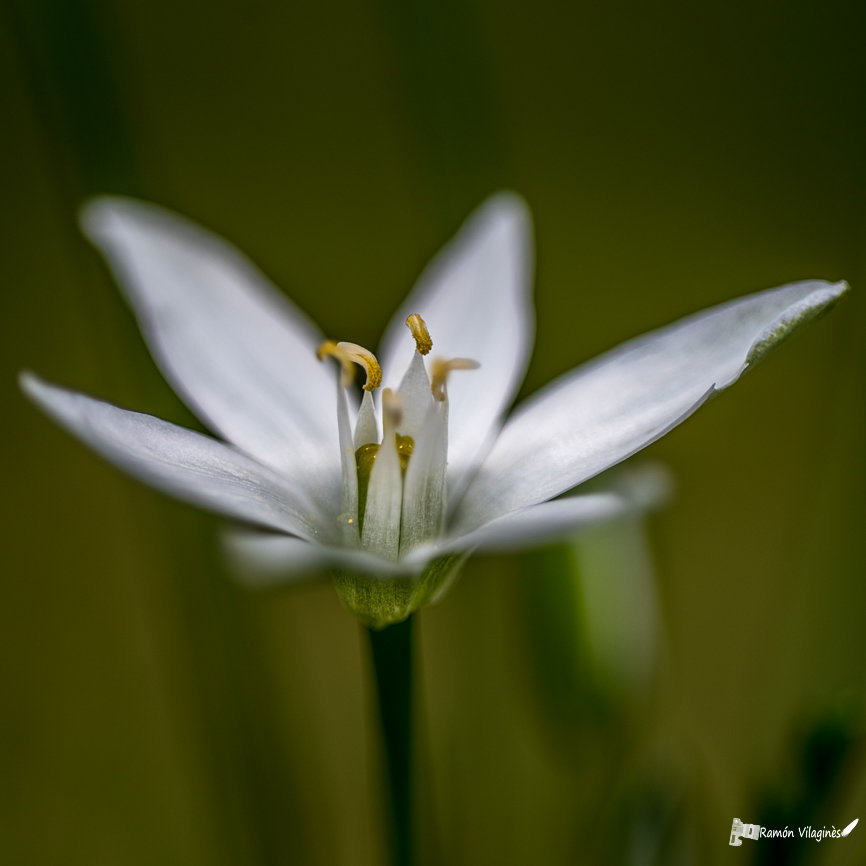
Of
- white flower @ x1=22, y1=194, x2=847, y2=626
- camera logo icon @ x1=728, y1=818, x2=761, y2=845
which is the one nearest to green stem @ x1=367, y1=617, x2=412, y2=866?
white flower @ x1=22, y1=194, x2=847, y2=626

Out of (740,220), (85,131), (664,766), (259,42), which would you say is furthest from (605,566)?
(259,42)

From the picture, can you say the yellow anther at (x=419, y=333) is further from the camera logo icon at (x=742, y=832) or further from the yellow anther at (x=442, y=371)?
the camera logo icon at (x=742, y=832)

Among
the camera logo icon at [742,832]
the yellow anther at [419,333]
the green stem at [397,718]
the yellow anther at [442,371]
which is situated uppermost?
the yellow anther at [419,333]

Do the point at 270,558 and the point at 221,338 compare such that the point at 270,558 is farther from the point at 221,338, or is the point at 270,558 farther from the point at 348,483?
the point at 221,338

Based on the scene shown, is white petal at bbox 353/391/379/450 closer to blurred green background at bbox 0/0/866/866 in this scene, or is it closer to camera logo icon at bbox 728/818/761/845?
blurred green background at bbox 0/0/866/866

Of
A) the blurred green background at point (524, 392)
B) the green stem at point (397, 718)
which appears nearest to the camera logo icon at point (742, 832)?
the blurred green background at point (524, 392)

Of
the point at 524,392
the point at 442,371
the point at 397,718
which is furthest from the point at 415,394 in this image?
the point at 524,392

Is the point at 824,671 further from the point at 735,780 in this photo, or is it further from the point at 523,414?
the point at 735,780
